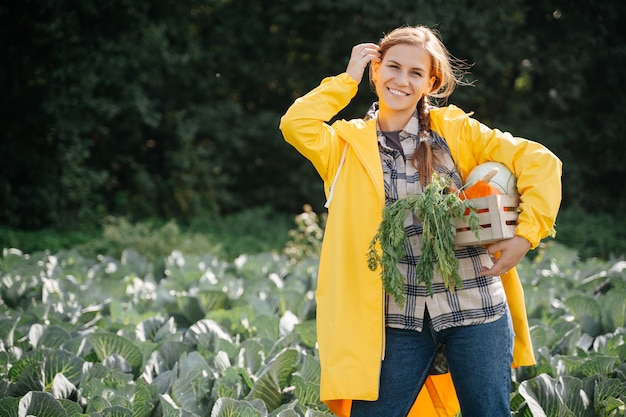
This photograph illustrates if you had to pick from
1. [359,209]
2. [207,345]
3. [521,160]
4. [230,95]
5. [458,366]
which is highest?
[230,95]

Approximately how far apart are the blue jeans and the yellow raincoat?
0.06 meters

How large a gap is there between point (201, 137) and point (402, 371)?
1189cm

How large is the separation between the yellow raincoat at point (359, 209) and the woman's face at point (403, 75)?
10 cm

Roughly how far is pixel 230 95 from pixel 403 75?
39.2 ft

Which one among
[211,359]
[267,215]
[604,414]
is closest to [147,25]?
[267,215]

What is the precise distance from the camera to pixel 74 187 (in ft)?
38.8

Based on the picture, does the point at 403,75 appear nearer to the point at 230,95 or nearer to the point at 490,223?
the point at 490,223

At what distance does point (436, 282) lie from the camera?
2.30 m

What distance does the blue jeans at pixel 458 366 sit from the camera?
227cm

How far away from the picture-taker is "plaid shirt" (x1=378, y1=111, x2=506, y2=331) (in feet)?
7.47

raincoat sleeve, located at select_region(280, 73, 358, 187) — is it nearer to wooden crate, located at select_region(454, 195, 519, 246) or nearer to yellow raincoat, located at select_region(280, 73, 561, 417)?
yellow raincoat, located at select_region(280, 73, 561, 417)

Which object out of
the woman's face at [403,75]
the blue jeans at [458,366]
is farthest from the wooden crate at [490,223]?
the woman's face at [403,75]

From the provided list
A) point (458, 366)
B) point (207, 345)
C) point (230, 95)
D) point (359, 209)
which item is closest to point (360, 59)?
point (359, 209)

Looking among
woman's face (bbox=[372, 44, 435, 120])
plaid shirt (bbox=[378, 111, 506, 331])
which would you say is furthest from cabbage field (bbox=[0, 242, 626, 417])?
woman's face (bbox=[372, 44, 435, 120])
